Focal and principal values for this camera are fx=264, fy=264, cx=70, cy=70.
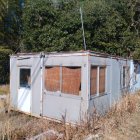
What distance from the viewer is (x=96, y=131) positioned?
7.12 metres

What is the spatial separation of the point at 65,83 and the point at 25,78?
2.80 m

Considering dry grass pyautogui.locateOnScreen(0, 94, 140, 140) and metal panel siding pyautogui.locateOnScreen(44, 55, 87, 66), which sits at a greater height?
metal panel siding pyautogui.locateOnScreen(44, 55, 87, 66)

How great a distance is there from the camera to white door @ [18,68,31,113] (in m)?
12.1

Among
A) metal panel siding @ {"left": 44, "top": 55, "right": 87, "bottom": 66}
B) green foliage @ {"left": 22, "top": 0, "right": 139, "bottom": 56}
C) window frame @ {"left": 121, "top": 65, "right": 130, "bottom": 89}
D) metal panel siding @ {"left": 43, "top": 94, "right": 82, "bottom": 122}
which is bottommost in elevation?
metal panel siding @ {"left": 43, "top": 94, "right": 82, "bottom": 122}

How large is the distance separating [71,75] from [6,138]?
4.01 meters

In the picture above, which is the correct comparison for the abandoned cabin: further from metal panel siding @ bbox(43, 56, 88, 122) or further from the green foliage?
the green foliage

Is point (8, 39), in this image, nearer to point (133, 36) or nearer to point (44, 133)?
point (133, 36)

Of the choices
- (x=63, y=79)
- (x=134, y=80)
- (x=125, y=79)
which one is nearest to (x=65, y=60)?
(x=63, y=79)

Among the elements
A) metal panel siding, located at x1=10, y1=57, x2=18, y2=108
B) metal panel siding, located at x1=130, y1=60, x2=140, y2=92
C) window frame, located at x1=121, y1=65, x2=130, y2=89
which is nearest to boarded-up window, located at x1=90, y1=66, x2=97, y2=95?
window frame, located at x1=121, y1=65, x2=130, y2=89

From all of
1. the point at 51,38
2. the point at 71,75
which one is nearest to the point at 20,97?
the point at 71,75

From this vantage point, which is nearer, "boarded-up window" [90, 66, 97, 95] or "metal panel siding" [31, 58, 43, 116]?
"boarded-up window" [90, 66, 97, 95]

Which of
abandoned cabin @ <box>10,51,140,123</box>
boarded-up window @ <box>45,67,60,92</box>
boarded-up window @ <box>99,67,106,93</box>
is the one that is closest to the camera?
abandoned cabin @ <box>10,51,140,123</box>

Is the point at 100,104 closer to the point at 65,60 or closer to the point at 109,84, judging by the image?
the point at 109,84

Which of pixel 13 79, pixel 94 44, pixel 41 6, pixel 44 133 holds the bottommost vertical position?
pixel 44 133
